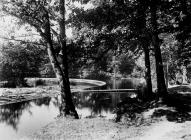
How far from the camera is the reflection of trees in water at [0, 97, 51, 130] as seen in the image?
24.1 m

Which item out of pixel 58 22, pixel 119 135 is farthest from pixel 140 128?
pixel 58 22

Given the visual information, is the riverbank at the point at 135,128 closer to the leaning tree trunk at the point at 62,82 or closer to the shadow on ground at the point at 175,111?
the shadow on ground at the point at 175,111

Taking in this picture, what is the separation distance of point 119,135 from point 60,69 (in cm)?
697

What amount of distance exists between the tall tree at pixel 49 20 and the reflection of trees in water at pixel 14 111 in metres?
7.79

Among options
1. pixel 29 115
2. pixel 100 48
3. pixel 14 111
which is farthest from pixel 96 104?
pixel 100 48

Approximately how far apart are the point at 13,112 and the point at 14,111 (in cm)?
68

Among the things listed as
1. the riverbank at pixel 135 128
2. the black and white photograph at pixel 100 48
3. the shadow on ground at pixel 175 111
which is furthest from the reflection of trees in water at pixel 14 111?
the shadow on ground at pixel 175 111

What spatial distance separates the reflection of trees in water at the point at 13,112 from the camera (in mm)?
23847

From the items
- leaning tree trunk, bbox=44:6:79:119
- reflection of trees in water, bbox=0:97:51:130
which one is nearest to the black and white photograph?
leaning tree trunk, bbox=44:6:79:119

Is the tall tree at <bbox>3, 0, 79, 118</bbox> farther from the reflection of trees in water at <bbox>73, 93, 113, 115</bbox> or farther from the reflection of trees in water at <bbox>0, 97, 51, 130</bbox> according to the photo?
the reflection of trees in water at <bbox>73, 93, 113, 115</bbox>

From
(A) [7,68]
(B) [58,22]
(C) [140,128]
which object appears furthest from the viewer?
(A) [7,68]

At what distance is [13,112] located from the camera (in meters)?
27.8

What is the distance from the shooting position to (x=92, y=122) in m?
14.0

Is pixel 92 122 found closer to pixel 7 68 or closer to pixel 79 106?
pixel 79 106
